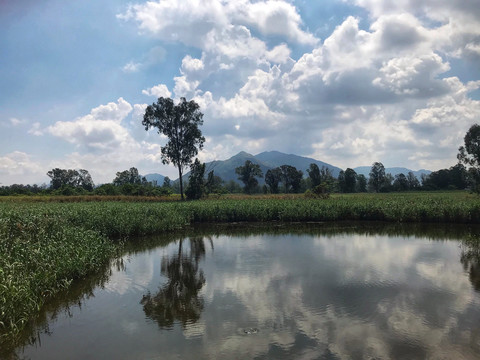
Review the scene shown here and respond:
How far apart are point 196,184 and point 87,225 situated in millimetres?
30983

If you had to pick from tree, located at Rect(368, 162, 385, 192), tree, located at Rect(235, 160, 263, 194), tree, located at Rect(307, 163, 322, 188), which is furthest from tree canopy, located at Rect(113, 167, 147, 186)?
tree, located at Rect(368, 162, 385, 192)

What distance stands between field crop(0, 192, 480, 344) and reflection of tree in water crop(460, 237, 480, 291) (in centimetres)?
904

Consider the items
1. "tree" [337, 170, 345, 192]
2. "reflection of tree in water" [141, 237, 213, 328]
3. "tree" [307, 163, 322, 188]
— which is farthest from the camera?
"tree" [337, 170, 345, 192]

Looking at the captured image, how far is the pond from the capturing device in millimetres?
6793

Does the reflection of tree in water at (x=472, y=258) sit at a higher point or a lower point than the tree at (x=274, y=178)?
lower

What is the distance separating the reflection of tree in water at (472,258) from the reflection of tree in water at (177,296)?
30.5 ft

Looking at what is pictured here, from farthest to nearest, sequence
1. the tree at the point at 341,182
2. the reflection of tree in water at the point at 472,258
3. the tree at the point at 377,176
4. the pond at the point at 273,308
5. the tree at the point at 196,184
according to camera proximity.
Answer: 1. the tree at the point at 377,176
2. the tree at the point at 341,182
3. the tree at the point at 196,184
4. the reflection of tree in water at the point at 472,258
5. the pond at the point at 273,308

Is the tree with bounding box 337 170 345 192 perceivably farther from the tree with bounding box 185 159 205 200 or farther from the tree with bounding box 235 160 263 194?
the tree with bounding box 185 159 205 200

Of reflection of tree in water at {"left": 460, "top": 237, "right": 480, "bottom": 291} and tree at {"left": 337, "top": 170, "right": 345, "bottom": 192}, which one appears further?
tree at {"left": 337, "top": 170, "right": 345, "bottom": 192}

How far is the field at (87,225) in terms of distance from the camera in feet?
28.6

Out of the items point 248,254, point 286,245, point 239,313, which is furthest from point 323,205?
point 239,313

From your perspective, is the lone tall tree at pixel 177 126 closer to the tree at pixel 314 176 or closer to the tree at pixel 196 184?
the tree at pixel 196 184

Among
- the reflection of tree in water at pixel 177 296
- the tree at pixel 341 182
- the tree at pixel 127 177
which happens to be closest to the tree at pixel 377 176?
the tree at pixel 341 182

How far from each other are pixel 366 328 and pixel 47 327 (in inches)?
Answer: 315
